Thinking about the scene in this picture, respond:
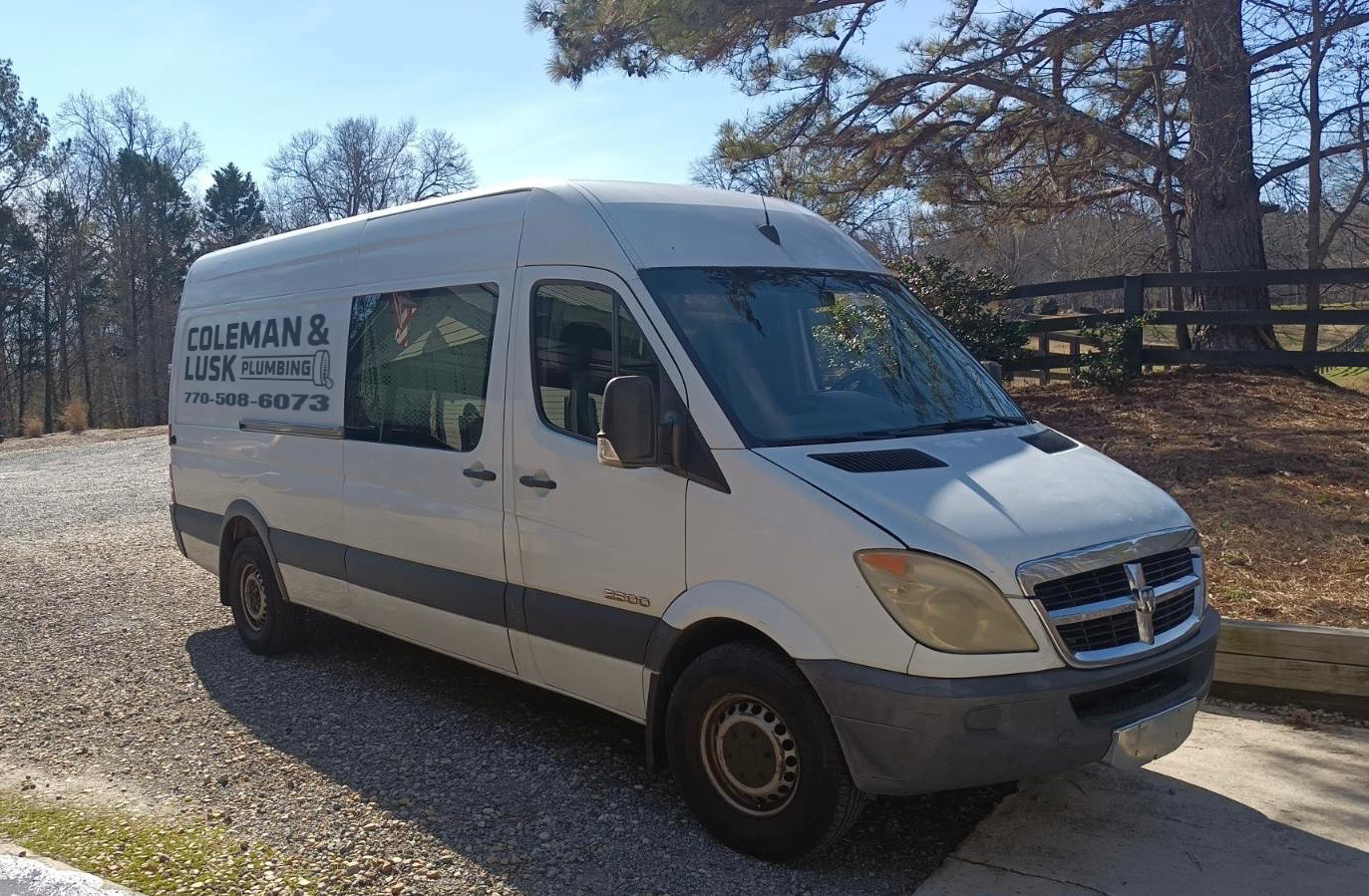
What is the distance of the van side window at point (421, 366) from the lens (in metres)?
5.40

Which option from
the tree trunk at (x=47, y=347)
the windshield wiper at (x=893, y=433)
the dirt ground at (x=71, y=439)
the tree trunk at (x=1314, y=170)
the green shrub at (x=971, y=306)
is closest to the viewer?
the windshield wiper at (x=893, y=433)

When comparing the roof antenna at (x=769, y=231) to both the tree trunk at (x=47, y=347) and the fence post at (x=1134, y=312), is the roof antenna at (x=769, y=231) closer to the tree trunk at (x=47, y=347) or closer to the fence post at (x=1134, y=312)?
the fence post at (x=1134, y=312)

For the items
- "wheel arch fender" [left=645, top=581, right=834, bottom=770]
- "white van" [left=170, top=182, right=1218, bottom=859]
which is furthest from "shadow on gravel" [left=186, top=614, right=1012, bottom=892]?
"wheel arch fender" [left=645, top=581, right=834, bottom=770]

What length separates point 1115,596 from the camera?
13.2 feet

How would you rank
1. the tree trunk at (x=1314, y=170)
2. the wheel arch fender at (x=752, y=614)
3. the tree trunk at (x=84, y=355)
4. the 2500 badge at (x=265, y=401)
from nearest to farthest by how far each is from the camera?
1. the wheel arch fender at (x=752, y=614)
2. the 2500 badge at (x=265, y=401)
3. the tree trunk at (x=1314, y=170)
4. the tree trunk at (x=84, y=355)

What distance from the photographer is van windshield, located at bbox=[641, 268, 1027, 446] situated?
4.45m

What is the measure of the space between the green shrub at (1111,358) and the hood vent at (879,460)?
9.51 meters

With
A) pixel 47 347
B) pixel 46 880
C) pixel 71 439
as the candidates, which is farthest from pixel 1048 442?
pixel 47 347

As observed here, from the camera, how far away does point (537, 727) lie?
5.68 meters

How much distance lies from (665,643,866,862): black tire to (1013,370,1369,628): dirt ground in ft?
12.0

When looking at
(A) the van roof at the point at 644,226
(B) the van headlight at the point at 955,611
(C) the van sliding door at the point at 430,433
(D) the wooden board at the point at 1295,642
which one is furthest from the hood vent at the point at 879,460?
(D) the wooden board at the point at 1295,642

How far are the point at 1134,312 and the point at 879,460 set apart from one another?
10.2m

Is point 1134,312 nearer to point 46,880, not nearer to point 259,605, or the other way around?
point 259,605

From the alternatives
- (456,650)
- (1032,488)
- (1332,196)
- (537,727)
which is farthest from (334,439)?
(1332,196)
